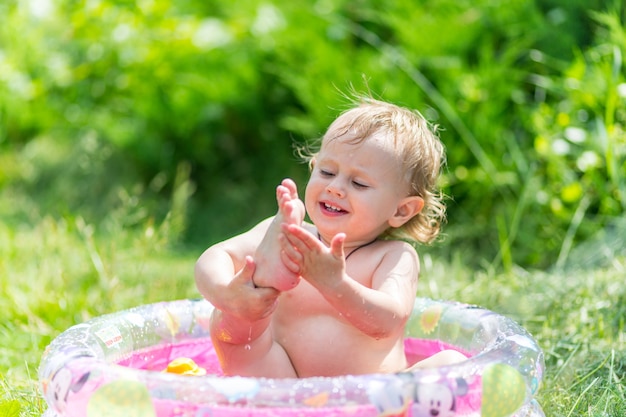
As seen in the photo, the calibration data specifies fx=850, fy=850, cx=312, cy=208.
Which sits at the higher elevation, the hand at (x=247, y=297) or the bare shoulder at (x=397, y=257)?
the hand at (x=247, y=297)

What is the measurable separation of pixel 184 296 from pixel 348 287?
179cm

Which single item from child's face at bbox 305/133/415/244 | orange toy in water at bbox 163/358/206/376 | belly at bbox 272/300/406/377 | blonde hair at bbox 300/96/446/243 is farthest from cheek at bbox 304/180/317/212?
orange toy in water at bbox 163/358/206/376

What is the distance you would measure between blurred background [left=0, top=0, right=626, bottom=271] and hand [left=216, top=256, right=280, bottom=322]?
1.60 meters

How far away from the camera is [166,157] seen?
18.1 feet

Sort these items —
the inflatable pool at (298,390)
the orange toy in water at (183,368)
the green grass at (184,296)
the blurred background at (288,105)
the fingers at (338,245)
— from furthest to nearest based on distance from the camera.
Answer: the blurred background at (288,105), the green grass at (184,296), the orange toy in water at (183,368), the fingers at (338,245), the inflatable pool at (298,390)

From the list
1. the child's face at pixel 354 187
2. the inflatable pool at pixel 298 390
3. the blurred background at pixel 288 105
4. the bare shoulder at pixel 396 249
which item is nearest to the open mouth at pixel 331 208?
the child's face at pixel 354 187

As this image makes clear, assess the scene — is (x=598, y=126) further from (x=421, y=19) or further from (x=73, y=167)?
(x=73, y=167)

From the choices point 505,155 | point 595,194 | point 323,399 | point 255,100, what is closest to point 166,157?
point 255,100

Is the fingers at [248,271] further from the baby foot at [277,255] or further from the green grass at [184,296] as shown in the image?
the green grass at [184,296]

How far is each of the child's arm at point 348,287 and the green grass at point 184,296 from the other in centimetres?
66

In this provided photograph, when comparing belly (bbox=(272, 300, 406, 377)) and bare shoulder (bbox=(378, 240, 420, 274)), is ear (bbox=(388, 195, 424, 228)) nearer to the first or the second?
bare shoulder (bbox=(378, 240, 420, 274))

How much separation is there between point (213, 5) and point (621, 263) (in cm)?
362

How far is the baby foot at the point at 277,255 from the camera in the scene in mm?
1962

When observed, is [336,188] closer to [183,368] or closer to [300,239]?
[300,239]
